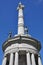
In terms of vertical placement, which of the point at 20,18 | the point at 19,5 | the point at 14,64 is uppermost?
the point at 19,5

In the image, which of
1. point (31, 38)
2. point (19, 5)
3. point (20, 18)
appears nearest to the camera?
point (31, 38)

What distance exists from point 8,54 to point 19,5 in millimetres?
11649

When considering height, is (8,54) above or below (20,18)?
below

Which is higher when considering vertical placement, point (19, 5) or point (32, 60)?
point (19, 5)

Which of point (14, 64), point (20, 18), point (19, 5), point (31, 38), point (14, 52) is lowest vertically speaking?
point (14, 64)

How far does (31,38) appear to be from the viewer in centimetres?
3303

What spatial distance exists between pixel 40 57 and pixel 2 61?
5.79 m

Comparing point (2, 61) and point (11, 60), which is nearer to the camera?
point (11, 60)

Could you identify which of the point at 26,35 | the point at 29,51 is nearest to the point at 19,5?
the point at 26,35

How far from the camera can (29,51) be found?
106 feet

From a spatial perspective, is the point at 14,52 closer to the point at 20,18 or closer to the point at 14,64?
the point at 14,64

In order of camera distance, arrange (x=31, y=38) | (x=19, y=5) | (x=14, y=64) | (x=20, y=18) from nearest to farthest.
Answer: (x=14, y=64), (x=31, y=38), (x=20, y=18), (x=19, y=5)

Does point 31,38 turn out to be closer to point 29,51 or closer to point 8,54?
point 29,51

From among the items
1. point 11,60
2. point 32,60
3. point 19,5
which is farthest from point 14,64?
point 19,5
